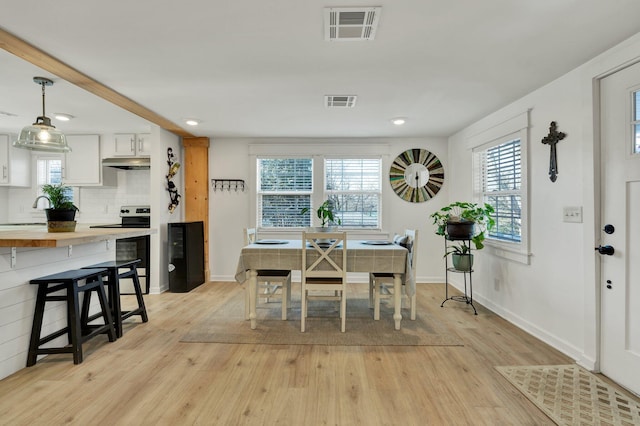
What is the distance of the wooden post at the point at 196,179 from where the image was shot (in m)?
5.12

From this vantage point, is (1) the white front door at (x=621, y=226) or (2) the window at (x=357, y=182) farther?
(2) the window at (x=357, y=182)

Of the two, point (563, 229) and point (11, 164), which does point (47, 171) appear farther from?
point (563, 229)

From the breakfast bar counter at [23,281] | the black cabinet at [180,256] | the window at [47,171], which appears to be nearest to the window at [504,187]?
the breakfast bar counter at [23,281]

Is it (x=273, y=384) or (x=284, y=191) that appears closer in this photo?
(x=273, y=384)

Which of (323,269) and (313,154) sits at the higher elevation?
(313,154)

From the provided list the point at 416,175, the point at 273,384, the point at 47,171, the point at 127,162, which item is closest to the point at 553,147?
the point at 416,175

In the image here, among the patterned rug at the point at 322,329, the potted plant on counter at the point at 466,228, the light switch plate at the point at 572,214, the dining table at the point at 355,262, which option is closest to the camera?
the light switch plate at the point at 572,214

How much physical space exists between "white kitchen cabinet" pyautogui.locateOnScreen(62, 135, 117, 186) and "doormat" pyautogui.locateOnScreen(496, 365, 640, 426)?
5517 mm

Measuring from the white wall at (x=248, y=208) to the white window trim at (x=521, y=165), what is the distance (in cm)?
126

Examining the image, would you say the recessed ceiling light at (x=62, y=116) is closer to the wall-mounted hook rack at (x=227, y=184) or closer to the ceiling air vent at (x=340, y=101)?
the wall-mounted hook rack at (x=227, y=184)

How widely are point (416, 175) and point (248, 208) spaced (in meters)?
2.66

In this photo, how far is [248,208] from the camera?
5.20 metres

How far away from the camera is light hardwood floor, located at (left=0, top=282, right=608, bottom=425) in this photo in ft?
6.03

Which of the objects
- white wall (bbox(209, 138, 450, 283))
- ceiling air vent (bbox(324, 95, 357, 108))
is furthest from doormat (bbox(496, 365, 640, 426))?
white wall (bbox(209, 138, 450, 283))
